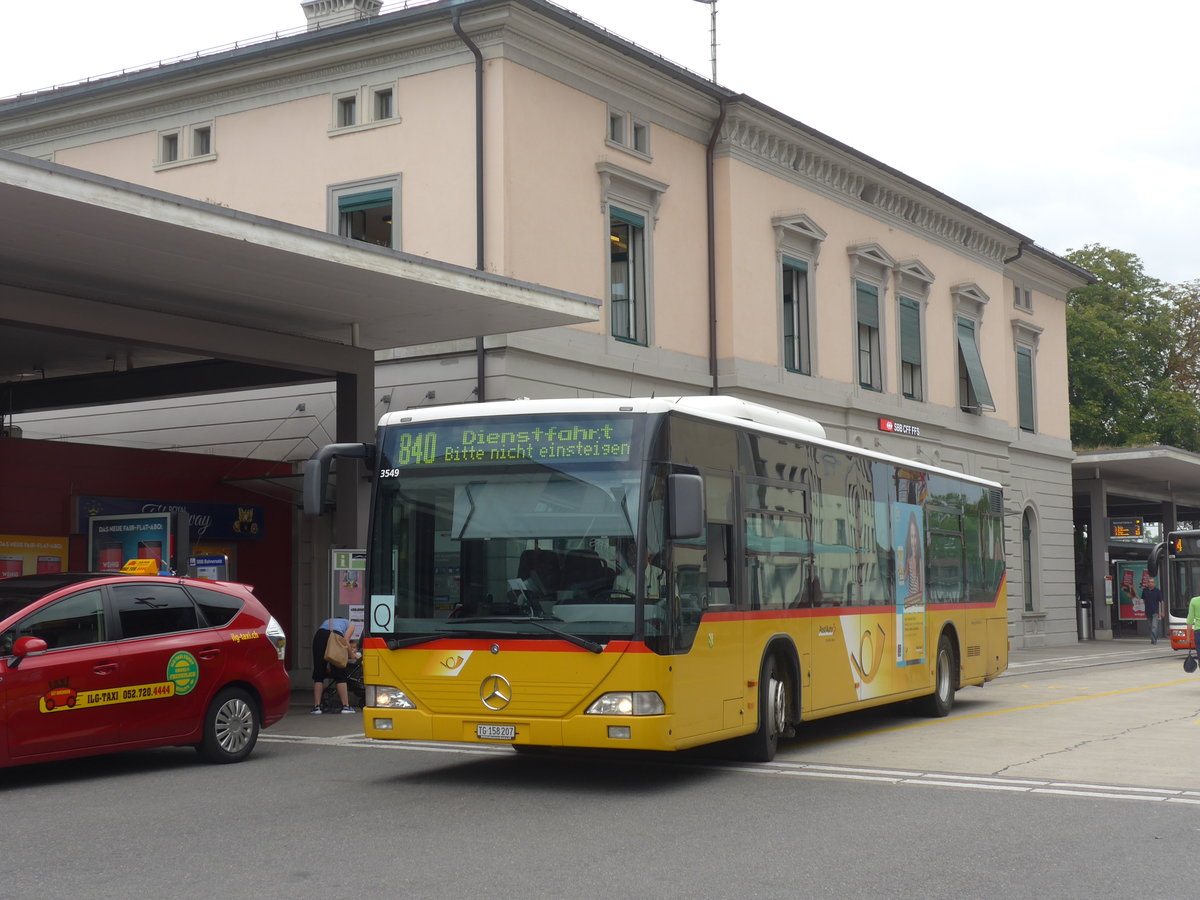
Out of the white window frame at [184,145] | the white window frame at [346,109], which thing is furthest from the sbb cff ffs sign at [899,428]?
the white window frame at [184,145]

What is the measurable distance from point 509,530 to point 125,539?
941cm

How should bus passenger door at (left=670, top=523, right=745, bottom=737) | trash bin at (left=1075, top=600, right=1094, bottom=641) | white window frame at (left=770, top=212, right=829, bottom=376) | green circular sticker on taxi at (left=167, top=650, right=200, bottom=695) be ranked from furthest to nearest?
trash bin at (left=1075, top=600, right=1094, bottom=641)
white window frame at (left=770, top=212, right=829, bottom=376)
green circular sticker on taxi at (left=167, top=650, right=200, bottom=695)
bus passenger door at (left=670, top=523, right=745, bottom=737)

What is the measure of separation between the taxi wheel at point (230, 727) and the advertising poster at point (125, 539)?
5296 millimetres

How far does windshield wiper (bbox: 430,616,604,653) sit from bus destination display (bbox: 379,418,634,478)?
48.5 inches

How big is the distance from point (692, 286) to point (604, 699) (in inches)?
614

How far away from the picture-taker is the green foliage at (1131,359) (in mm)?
58094

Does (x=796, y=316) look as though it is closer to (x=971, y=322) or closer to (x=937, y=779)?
(x=971, y=322)

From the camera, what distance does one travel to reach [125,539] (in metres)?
18.7

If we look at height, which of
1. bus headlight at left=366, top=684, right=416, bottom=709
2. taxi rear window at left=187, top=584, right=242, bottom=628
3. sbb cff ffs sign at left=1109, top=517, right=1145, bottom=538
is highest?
sbb cff ffs sign at left=1109, top=517, right=1145, bottom=538

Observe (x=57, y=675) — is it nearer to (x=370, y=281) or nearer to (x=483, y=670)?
(x=483, y=670)

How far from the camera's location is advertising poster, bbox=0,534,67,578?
18219 mm

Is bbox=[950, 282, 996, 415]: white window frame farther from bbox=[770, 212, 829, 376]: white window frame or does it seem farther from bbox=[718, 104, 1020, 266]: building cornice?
bbox=[770, 212, 829, 376]: white window frame

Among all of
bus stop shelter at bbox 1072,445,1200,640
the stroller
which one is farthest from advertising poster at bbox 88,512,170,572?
bus stop shelter at bbox 1072,445,1200,640

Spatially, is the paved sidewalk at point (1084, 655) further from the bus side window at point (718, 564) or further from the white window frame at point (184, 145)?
the white window frame at point (184, 145)
